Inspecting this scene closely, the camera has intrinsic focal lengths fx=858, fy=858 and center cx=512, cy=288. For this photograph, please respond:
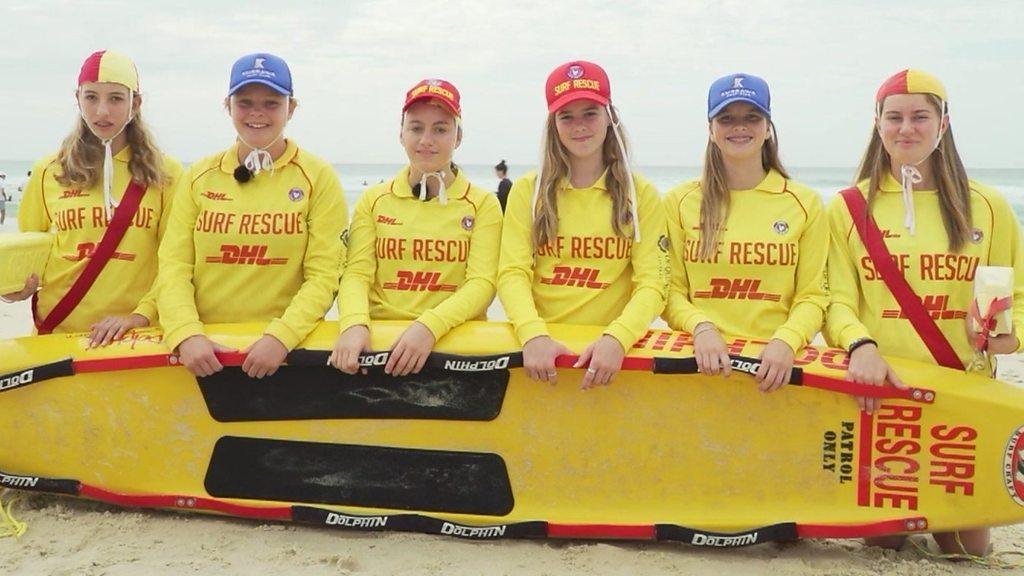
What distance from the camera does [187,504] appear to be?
345 centimetres

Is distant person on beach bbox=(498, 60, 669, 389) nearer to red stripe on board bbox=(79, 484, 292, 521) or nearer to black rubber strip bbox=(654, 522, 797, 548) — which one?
black rubber strip bbox=(654, 522, 797, 548)

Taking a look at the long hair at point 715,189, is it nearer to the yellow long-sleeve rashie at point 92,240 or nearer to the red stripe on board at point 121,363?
the red stripe on board at point 121,363

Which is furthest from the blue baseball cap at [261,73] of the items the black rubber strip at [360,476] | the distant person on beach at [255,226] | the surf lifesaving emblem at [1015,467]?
the surf lifesaving emblem at [1015,467]

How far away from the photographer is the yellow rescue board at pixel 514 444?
125 inches

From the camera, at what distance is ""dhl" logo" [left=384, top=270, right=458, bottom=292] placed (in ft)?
11.6

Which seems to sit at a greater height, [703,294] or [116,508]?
[703,294]

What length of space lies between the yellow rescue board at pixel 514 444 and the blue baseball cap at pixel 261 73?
98 centimetres

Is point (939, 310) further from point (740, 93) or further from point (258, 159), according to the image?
point (258, 159)

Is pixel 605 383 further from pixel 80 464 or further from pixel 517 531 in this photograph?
pixel 80 464

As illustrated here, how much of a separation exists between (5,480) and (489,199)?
90.8 inches

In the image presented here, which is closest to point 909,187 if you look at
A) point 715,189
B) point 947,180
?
point 947,180

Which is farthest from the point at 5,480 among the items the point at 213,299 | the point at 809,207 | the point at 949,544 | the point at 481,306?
the point at 949,544

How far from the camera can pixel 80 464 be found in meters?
3.56

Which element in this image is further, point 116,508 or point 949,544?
point 116,508
